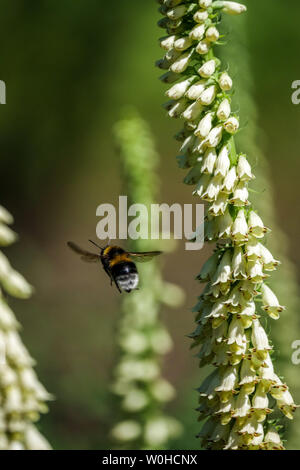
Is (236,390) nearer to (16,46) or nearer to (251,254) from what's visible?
(251,254)

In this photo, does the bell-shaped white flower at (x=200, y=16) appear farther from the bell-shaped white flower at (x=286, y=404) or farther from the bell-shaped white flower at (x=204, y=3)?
the bell-shaped white flower at (x=286, y=404)

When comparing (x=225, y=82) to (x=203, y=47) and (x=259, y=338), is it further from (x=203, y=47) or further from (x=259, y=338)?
(x=259, y=338)

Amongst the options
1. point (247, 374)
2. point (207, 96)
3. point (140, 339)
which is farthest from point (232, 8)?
point (140, 339)

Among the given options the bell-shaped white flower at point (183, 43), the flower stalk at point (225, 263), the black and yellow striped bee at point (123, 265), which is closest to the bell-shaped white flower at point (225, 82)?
the flower stalk at point (225, 263)

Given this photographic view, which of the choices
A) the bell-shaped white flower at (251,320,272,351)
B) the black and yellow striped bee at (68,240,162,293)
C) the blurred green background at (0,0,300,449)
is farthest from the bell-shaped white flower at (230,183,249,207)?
the blurred green background at (0,0,300,449)

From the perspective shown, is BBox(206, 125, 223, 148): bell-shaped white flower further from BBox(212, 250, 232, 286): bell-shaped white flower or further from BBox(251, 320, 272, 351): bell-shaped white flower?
BBox(251, 320, 272, 351): bell-shaped white flower

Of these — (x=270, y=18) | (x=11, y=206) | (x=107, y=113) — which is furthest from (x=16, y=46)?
(x=270, y=18)
